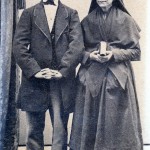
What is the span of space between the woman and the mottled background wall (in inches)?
35.1

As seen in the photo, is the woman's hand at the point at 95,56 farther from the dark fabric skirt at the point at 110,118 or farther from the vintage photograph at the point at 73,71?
the dark fabric skirt at the point at 110,118

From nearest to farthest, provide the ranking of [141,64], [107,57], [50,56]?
1. [107,57]
2. [50,56]
3. [141,64]

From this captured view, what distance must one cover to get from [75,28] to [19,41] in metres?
0.48

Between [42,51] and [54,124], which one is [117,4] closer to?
[42,51]

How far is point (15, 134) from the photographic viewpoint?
3.87 meters

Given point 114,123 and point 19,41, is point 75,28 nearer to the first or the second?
point 19,41

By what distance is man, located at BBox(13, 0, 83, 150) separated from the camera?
3320mm

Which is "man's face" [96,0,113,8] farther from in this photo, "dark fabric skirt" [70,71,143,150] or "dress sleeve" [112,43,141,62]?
"dark fabric skirt" [70,71,143,150]

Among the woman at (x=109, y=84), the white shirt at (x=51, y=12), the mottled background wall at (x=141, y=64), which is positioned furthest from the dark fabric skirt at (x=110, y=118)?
the mottled background wall at (x=141, y=64)

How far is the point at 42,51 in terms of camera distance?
3.37 metres

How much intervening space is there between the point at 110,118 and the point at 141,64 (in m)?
1.36

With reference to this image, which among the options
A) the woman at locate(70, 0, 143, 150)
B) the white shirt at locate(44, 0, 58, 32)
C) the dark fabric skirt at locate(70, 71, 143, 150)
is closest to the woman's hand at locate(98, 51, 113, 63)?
the woman at locate(70, 0, 143, 150)

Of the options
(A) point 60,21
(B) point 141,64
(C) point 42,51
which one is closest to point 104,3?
(A) point 60,21

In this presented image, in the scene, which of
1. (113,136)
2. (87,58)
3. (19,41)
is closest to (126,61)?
(87,58)
